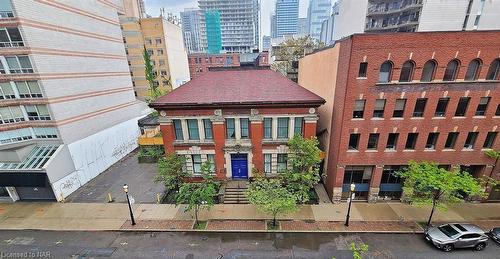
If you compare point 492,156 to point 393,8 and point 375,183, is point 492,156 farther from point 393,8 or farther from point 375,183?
point 393,8

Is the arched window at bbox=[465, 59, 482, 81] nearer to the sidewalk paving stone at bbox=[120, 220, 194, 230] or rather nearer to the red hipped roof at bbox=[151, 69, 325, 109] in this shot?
the red hipped roof at bbox=[151, 69, 325, 109]

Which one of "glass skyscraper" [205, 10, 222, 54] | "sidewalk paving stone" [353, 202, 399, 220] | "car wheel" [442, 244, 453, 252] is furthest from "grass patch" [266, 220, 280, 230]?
"glass skyscraper" [205, 10, 222, 54]

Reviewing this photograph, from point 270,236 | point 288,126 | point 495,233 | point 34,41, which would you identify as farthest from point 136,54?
point 495,233

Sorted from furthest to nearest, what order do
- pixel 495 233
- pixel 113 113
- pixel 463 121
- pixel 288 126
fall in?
1. pixel 113 113
2. pixel 288 126
3. pixel 463 121
4. pixel 495 233

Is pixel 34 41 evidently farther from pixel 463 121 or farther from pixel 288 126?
pixel 463 121

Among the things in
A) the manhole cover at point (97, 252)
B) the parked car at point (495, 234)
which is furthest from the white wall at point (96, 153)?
the parked car at point (495, 234)

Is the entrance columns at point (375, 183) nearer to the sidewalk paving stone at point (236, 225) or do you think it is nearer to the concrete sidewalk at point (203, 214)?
the concrete sidewalk at point (203, 214)
